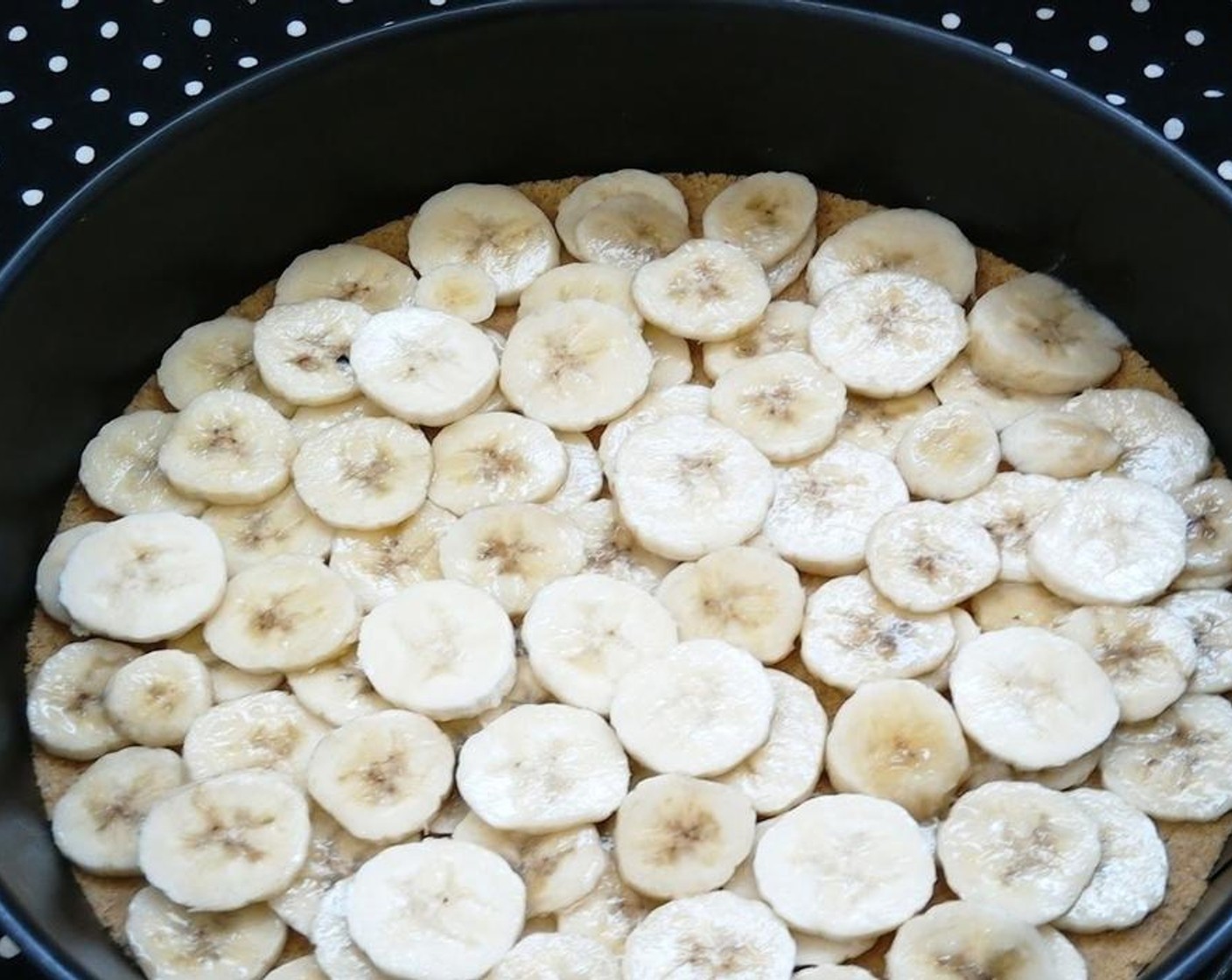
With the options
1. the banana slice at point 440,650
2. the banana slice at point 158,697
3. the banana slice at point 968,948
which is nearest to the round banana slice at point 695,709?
the banana slice at point 440,650

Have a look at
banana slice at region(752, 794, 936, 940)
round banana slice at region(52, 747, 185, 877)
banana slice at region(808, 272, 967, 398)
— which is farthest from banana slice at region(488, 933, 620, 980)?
banana slice at region(808, 272, 967, 398)

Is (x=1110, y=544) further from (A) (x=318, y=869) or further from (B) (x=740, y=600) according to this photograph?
(A) (x=318, y=869)

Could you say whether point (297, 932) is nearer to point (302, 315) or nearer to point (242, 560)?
point (242, 560)

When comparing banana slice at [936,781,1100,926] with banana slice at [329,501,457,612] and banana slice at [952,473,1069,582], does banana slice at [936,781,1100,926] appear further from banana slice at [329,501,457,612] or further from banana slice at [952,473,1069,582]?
banana slice at [329,501,457,612]

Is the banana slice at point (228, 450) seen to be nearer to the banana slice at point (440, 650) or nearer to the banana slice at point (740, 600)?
the banana slice at point (440, 650)

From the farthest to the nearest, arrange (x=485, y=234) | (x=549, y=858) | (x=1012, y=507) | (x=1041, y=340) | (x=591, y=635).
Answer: (x=485, y=234) → (x=1041, y=340) → (x=1012, y=507) → (x=591, y=635) → (x=549, y=858)

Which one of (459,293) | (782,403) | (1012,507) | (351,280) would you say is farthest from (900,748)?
(351,280)
